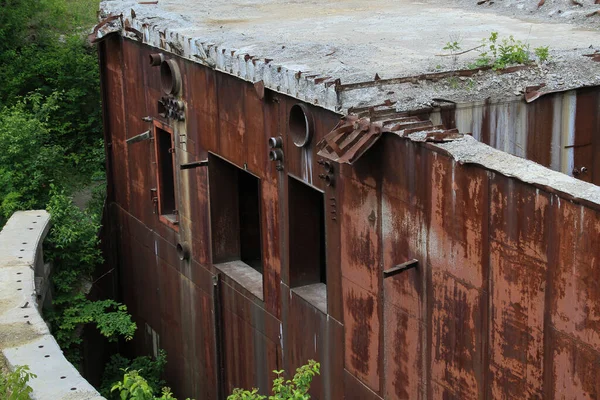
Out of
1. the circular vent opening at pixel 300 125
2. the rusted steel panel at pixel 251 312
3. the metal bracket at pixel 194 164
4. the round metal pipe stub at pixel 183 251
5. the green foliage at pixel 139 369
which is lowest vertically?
the green foliage at pixel 139 369

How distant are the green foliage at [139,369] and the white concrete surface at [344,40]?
3.73 meters

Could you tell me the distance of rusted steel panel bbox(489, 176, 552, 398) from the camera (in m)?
5.62

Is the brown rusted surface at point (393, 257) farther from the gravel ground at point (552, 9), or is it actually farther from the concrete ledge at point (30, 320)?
the gravel ground at point (552, 9)

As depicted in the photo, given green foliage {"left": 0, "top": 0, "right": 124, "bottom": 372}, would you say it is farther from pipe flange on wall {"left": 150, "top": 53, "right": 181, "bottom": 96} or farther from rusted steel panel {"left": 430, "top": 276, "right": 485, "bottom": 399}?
rusted steel panel {"left": 430, "top": 276, "right": 485, "bottom": 399}

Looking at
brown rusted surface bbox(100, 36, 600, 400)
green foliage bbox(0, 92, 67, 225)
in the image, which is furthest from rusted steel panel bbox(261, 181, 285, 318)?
green foliage bbox(0, 92, 67, 225)

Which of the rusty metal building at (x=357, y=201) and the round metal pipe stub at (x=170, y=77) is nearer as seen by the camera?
the rusty metal building at (x=357, y=201)

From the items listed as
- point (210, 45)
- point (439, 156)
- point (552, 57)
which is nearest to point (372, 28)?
point (210, 45)

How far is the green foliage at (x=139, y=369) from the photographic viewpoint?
1149 cm

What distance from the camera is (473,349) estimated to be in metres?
6.32

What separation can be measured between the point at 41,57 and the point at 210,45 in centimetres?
804

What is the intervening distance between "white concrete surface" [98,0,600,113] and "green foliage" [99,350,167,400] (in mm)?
3728

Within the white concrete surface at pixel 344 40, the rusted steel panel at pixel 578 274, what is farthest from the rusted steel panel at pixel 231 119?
the rusted steel panel at pixel 578 274

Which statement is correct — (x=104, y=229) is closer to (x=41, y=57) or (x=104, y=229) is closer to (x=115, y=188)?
(x=115, y=188)

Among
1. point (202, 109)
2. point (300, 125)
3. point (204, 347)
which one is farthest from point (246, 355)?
point (300, 125)
